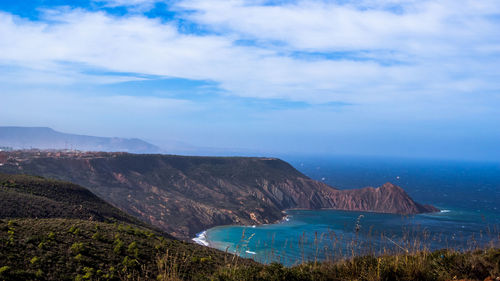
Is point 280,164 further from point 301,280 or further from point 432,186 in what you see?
point 301,280

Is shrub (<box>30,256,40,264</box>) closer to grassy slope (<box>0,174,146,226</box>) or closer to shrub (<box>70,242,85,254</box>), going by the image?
shrub (<box>70,242,85,254</box>)

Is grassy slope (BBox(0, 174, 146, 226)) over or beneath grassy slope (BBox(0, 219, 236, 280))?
beneath

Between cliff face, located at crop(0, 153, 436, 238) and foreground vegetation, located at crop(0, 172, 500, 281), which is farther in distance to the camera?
cliff face, located at crop(0, 153, 436, 238)

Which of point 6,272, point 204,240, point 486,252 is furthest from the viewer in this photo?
point 204,240

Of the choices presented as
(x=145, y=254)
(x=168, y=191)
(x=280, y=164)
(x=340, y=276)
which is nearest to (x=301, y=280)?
(x=340, y=276)

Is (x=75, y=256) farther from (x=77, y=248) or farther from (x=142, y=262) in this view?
(x=142, y=262)

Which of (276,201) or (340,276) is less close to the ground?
(340,276)

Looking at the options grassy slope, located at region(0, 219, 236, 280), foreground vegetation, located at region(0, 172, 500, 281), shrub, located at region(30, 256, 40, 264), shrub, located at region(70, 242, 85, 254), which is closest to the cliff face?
foreground vegetation, located at region(0, 172, 500, 281)
